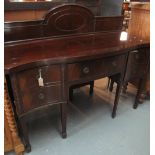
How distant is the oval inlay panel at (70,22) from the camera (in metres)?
1.42

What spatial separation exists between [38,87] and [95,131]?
A: 2.53 feet

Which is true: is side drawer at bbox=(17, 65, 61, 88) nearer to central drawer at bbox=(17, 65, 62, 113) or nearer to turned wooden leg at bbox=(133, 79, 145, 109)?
central drawer at bbox=(17, 65, 62, 113)

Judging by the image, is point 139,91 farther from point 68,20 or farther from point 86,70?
point 68,20

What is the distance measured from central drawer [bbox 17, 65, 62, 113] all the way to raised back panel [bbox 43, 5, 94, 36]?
1.45ft

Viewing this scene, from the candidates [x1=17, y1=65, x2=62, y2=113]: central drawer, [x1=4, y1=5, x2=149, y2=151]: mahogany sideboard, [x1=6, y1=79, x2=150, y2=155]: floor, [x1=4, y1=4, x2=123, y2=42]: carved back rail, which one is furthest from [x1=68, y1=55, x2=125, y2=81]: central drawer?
[x1=6, y1=79, x2=150, y2=155]: floor

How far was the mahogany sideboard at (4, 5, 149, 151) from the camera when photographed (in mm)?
1061

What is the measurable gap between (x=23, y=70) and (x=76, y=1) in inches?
40.8

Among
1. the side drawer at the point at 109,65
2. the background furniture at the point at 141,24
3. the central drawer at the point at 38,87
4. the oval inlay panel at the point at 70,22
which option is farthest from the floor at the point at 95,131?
the oval inlay panel at the point at 70,22

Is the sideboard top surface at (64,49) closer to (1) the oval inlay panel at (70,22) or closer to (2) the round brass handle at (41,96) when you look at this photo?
(1) the oval inlay panel at (70,22)

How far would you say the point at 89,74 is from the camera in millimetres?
1283

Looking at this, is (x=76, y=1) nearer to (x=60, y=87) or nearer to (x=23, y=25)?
(x=23, y=25)

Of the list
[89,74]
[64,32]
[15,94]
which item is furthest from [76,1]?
[15,94]

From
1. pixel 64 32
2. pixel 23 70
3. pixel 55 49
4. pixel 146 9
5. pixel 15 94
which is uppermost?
pixel 146 9

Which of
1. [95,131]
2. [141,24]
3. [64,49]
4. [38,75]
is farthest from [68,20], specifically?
[95,131]
